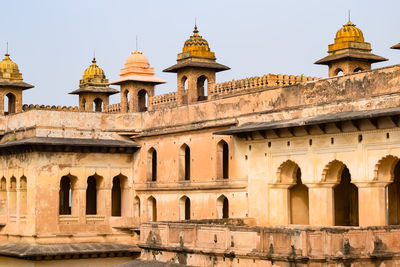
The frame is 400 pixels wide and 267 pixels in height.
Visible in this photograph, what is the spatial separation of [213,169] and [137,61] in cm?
910

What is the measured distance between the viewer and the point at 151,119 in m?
28.1

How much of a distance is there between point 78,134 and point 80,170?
119 centimetres

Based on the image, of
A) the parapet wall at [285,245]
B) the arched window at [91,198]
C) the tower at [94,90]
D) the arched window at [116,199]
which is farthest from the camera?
the tower at [94,90]

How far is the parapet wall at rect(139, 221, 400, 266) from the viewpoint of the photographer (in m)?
15.9

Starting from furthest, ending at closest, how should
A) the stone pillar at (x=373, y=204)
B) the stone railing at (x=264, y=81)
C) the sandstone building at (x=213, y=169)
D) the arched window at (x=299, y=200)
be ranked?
the stone railing at (x=264, y=81) → the arched window at (x=299, y=200) → the stone pillar at (x=373, y=204) → the sandstone building at (x=213, y=169)

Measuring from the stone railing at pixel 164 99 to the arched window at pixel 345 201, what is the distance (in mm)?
8200

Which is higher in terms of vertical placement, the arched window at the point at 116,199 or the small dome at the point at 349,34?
the small dome at the point at 349,34

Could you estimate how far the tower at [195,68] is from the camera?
1123 inches

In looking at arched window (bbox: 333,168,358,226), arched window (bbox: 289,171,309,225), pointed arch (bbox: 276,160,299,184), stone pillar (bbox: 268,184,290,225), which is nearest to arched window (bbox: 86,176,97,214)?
arched window (bbox: 289,171,309,225)

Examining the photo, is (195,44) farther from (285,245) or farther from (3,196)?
(285,245)

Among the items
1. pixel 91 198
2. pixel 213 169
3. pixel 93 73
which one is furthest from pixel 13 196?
pixel 93 73

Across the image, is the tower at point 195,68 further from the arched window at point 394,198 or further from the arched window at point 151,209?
the arched window at point 394,198

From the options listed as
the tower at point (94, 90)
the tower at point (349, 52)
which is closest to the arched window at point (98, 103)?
the tower at point (94, 90)

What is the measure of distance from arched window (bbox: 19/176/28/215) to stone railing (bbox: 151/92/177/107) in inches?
218
